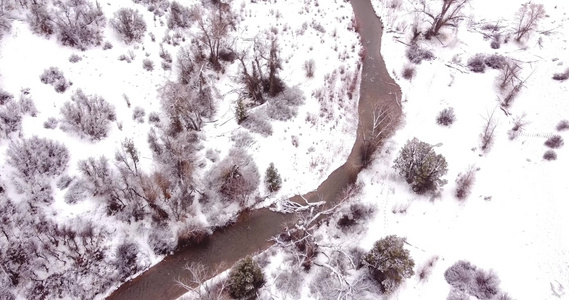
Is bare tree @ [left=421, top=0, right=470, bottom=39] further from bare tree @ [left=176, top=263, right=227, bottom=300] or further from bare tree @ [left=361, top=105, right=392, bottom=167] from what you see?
bare tree @ [left=176, top=263, right=227, bottom=300]

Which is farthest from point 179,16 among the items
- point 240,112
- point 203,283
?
point 203,283

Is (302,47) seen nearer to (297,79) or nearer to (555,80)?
(297,79)

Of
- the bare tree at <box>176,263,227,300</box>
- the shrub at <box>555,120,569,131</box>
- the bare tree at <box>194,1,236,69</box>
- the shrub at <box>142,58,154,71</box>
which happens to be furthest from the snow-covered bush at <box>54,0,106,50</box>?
the shrub at <box>555,120,569,131</box>

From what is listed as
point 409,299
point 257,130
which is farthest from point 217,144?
point 409,299

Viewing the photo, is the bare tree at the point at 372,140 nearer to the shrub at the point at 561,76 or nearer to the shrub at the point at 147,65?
the shrub at the point at 561,76

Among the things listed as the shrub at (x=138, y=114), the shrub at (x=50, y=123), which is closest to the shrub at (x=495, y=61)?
the shrub at (x=138, y=114)
